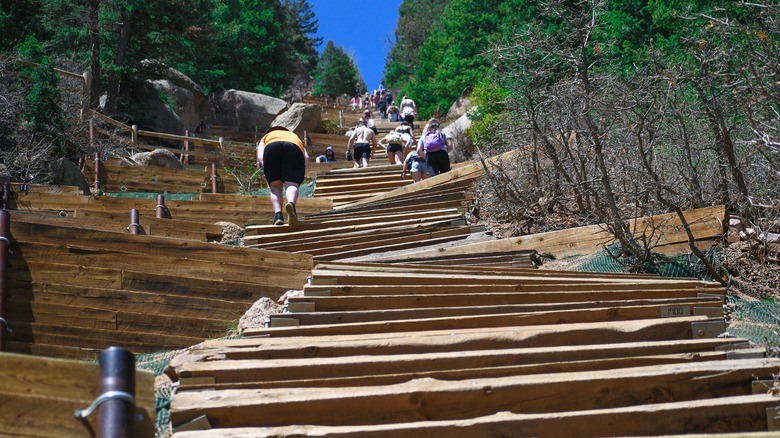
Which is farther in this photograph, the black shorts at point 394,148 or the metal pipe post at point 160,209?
the black shorts at point 394,148

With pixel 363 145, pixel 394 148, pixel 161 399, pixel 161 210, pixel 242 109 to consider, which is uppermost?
pixel 242 109

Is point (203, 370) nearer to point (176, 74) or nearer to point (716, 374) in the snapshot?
point (716, 374)

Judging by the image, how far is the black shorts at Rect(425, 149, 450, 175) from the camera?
16.5 m

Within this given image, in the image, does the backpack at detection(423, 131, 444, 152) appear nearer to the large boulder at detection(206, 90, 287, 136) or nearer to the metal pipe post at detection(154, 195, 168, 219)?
the metal pipe post at detection(154, 195, 168, 219)

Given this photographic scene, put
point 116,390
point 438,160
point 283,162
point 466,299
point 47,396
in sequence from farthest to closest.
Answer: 1. point 438,160
2. point 283,162
3. point 466,299
4. point 47,396
5. point 116,390

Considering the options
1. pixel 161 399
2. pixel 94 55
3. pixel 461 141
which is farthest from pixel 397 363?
pixel 94 55

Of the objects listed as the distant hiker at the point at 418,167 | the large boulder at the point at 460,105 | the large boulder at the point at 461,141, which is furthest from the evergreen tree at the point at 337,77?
the distant hiker at the point at 418,167

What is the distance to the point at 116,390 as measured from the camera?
3.43m

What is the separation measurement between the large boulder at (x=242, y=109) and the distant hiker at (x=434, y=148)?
25443 mm

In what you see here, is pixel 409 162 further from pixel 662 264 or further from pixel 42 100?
pixel 662 264

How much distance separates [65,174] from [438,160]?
6.91 meters

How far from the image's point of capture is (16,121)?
18.7 metres

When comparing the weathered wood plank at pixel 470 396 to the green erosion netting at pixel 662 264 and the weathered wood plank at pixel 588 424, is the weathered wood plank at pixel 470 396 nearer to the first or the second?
the weathered wood plank at pixel 588 424

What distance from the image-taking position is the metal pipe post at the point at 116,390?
333 cm
